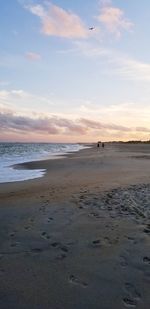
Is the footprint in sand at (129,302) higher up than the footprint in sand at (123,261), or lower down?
lower down

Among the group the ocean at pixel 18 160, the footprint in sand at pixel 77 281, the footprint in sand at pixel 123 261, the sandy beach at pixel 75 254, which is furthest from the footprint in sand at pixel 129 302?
the ocean at pixel 18 160

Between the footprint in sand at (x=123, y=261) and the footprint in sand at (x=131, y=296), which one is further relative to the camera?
the footprint in sand at (x=123, y=261)

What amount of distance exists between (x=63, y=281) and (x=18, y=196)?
8.01 m

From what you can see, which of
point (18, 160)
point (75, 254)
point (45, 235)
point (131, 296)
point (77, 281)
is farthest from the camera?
point (18, 160)

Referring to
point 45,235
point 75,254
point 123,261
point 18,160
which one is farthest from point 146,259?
point 18,160

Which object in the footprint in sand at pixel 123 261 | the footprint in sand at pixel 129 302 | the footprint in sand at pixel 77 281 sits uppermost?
the footprint in sand at pixel 123 261

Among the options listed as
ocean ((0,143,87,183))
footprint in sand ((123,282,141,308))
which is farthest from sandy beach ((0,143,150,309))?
ocean ((0,143,87,183))

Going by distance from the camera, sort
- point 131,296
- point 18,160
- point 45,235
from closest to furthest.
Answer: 1. point 131,296
2. point 45,235
3. point 18,160

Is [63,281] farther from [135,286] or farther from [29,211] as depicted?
[29,211]

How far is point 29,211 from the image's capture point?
980cm

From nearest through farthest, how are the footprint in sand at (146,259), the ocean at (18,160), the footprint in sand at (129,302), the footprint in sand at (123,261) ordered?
the footprint in sand at (129,302)
the footprint in sand at (123,261)
the footprint in sand at (146,259)
the ocean at (18,160)

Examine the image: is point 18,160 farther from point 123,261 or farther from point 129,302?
point 129,302

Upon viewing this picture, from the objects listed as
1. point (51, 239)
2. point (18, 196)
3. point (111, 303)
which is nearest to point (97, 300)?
point (111, 303)

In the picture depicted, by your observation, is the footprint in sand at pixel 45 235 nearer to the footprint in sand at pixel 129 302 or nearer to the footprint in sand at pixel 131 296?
the footprint in sand at pixel 131 296
